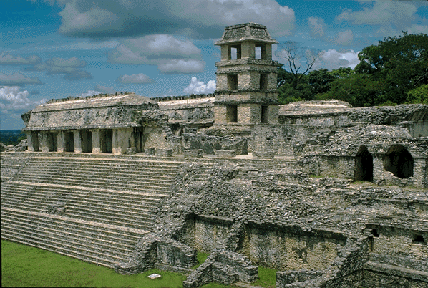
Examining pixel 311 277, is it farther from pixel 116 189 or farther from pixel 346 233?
pixel 116 189

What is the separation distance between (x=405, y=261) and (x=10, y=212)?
12775mm

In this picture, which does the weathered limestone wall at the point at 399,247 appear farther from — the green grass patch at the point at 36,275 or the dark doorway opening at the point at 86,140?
the dark doorway opening at the point at 86,140

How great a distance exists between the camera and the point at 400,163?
1836 centimetres

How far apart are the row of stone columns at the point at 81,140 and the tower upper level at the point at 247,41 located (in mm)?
8183

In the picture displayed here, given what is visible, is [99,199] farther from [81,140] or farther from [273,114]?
[273,114]

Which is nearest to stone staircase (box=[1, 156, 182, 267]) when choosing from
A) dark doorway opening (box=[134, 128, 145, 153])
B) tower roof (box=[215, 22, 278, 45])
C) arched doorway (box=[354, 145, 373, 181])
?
dark doorway opening (box=[134, 128, 145, 153])

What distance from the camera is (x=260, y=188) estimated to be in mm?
17797

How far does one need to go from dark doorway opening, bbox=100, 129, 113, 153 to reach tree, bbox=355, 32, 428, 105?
21.3 metres

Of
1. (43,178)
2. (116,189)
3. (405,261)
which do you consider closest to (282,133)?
(116,189)

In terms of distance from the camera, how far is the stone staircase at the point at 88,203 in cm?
1620

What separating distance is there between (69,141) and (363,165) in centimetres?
2104

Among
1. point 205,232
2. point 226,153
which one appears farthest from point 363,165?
point 205,232

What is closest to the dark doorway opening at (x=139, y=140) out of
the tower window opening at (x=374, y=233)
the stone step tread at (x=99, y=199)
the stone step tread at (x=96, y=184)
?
the stone step tread at (x=96, y=184)

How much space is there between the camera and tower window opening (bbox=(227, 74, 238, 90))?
97.7 feet
